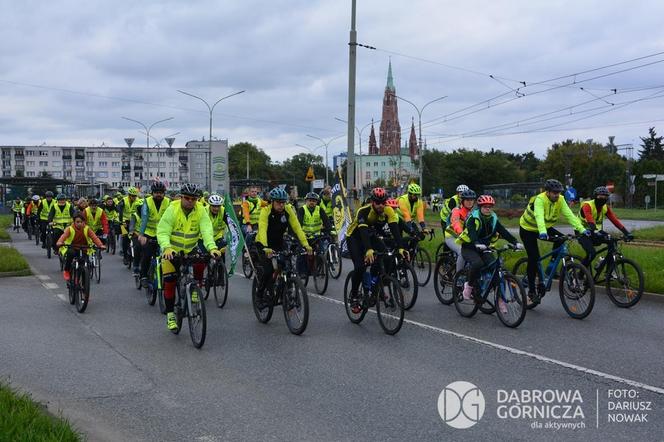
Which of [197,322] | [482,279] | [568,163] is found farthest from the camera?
[568,163]

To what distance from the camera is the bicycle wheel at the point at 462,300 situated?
9.30 meters

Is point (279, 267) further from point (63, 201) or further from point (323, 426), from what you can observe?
point (63, 201)

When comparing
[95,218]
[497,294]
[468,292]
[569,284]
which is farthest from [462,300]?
[95,218]

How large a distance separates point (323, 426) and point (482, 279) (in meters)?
4.59

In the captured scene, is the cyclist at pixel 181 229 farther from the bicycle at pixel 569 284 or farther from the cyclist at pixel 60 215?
the cyclist at pixel 60 215

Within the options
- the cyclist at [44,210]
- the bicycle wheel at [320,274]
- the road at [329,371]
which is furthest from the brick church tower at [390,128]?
the road at [329,371]

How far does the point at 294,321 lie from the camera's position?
331 inches

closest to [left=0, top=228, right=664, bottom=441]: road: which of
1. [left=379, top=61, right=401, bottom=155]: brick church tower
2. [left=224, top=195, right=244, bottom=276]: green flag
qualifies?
[left=224, top=195, right=244, bottom=276]: green flag

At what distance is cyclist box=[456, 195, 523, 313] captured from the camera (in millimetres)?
9016

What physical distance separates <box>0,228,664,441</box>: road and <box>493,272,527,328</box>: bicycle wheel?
6.1 inches

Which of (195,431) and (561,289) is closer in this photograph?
(195,431)

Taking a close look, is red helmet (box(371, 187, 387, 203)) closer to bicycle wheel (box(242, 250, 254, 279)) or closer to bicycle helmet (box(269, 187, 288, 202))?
bicycle helmet (box(269, 187, 288, 202))

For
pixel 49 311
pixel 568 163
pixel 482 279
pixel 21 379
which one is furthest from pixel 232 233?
pixel 568 163

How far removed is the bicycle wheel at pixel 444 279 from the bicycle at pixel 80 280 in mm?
5267
